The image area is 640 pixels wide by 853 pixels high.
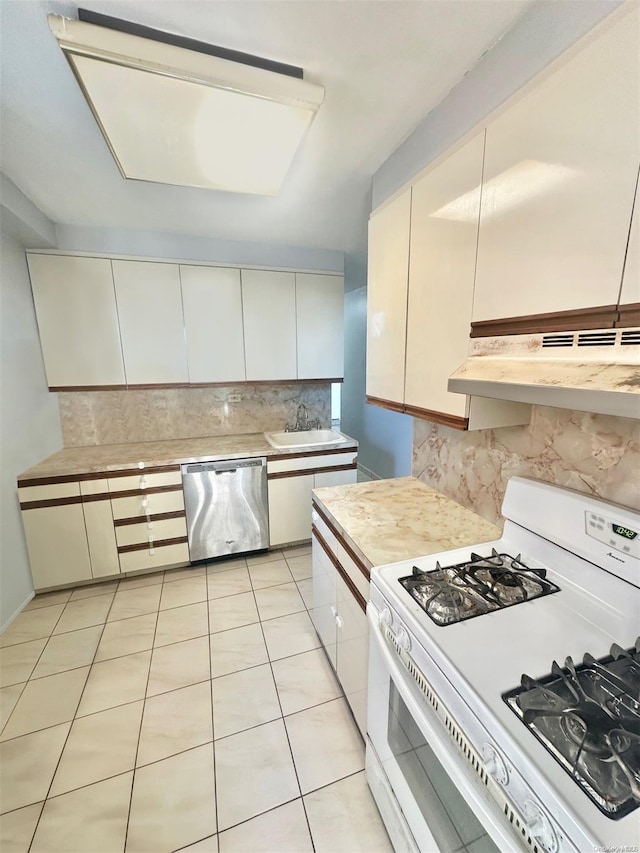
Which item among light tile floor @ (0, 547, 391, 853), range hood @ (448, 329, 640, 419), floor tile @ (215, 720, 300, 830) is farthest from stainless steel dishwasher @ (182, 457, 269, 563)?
range hood @ (448, 329, 640, 419)

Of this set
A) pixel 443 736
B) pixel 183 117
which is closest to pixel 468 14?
pixel 183 117

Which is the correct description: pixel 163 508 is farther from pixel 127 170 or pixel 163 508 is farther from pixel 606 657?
pixel 606 657

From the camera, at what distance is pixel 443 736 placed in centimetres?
78

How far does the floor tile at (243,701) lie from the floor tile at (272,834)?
0.33 metres

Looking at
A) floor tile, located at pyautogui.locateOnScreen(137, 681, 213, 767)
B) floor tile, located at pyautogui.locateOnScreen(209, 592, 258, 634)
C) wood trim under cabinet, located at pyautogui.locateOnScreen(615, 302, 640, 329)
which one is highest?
wood trim under cabinet, located at pyautogui.locateOnScreen(615, 302, 640, 329)

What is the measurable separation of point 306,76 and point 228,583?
2800 mm

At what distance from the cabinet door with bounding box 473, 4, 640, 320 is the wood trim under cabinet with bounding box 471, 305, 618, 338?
0.02 metres

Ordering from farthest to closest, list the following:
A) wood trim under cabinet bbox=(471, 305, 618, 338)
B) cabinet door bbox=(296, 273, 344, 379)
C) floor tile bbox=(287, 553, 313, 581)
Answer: cabinet door bbox=(296, 273, 344, 379)
floor tile bbox=(287, 553, 313, 581)
wood trim under cabinet bbox=(471, 305, 618, 338)

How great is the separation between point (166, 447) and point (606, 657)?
2795 millimetres

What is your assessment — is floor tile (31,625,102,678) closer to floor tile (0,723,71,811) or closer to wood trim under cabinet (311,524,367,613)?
floor tile (0,723,71,811)

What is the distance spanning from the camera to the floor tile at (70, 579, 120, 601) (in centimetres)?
238

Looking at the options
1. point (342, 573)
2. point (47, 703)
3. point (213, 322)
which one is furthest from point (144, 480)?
point (342, 573)

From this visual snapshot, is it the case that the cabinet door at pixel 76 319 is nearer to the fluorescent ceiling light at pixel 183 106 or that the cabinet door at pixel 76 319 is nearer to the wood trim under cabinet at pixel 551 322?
the fluorescent ceiling light at pixel 183 106

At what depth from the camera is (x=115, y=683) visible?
5.65ft
